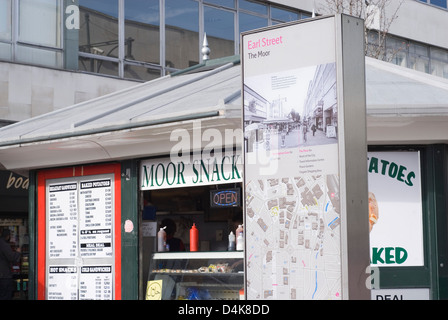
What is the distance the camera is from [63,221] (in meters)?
9.74

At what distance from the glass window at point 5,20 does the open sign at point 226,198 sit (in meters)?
8.93

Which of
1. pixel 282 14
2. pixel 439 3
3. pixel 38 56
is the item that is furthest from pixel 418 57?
pixel 38 56

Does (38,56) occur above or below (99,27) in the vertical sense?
below

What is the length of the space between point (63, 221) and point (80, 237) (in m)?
0.36

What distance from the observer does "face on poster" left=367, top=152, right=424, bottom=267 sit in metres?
7.65

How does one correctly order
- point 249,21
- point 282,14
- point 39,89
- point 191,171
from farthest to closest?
point 282,14
point 249,21
point 39,89
point 191,171

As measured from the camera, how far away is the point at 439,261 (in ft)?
25.0

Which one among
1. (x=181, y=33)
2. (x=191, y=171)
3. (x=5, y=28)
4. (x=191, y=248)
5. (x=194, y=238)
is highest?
(x=181, y=33)

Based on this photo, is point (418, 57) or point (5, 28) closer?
point (5, 28)

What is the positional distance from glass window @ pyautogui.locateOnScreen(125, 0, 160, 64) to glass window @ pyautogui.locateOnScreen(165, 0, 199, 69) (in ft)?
1.03

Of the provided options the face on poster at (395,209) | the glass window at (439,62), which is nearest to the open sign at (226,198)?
the face on poster at (395,209)

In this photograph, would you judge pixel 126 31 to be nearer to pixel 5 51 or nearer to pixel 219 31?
pixel 219 31

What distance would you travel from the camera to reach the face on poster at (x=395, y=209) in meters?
7.65

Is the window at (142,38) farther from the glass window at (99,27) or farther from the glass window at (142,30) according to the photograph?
the glass window at (99,27)
